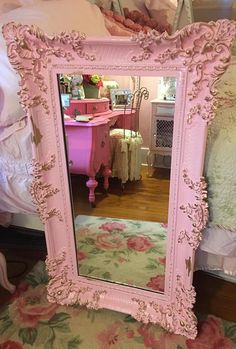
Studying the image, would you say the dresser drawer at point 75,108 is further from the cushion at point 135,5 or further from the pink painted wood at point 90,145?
the cushion at point 135,5

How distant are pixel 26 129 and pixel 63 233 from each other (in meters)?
0.41

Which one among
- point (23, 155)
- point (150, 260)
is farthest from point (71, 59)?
point (150, 260)

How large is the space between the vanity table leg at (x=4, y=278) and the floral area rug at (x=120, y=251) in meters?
0.33

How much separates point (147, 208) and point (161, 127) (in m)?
0.31

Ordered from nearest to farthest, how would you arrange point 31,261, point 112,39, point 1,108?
point 112,39 → point 1,108 → point 31,261

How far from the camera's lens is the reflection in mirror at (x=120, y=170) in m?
0.93

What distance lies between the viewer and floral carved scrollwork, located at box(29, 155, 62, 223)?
1002mm

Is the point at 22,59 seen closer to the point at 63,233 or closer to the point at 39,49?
the point at 39,49

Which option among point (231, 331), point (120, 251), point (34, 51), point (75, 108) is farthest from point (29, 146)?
point (231, 331)

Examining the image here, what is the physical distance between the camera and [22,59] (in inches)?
34.4

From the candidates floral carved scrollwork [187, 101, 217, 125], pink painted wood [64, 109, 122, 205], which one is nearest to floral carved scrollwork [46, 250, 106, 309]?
pink painted wood [64, 109, 122, 205]

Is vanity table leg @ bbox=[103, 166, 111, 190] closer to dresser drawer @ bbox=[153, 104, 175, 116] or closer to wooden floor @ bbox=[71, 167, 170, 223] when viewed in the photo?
wooden floor @ bbox=[71, 167, 170, 223]

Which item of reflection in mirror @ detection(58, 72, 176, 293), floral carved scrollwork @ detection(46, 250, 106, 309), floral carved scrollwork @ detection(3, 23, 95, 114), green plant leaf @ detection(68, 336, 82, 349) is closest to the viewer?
floral carved scrollwork @ detection(3, 23, 95, 114)

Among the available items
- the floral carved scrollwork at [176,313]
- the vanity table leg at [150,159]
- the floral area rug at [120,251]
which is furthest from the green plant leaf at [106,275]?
the vanity table leg at [150,159]
